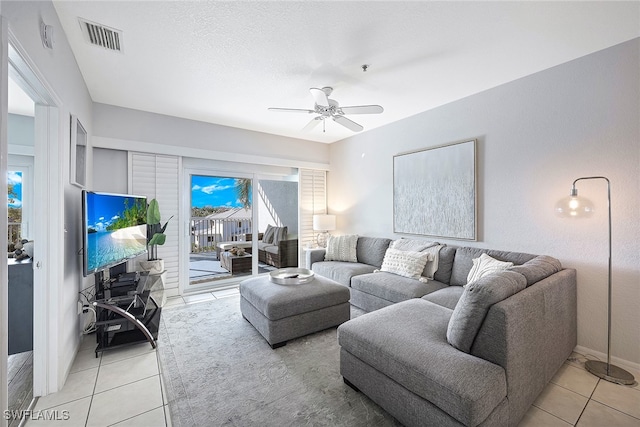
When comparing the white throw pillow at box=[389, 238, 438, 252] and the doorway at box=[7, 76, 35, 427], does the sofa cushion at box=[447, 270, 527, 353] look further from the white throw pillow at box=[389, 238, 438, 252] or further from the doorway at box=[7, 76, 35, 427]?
the doorway at box=[7, 76, 35, 427]

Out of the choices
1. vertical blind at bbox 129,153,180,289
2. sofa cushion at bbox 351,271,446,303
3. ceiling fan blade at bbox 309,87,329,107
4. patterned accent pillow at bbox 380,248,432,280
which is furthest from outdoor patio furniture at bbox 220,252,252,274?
ceiling fan blade at bbox 309,87,329,107

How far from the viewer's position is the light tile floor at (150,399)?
161 centimetres

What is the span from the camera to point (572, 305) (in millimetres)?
2254

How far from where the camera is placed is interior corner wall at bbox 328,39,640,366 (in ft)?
7.02

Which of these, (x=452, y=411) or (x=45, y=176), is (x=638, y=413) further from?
(x=45, y=176)

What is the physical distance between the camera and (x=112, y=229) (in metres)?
2.54

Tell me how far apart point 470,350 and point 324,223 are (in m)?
3.54

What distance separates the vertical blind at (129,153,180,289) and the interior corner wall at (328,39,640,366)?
3.71 meters

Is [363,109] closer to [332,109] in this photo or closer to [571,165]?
[332,109]

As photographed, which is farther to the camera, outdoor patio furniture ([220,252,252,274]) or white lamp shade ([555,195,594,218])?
outdoor patio furniture ([220,252,252,274])

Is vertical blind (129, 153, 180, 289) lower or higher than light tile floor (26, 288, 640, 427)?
higher

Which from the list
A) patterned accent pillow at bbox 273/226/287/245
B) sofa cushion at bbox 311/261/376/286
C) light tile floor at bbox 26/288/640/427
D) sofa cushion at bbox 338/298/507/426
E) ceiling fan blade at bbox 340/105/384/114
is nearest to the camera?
sofa cushion at bbox 338/298/507/426

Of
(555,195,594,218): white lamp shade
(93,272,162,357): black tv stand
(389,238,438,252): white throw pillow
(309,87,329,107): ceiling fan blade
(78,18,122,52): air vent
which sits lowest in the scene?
(93,272,162,357): black tv stand

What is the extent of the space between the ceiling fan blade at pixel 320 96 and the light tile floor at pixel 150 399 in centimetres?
260
